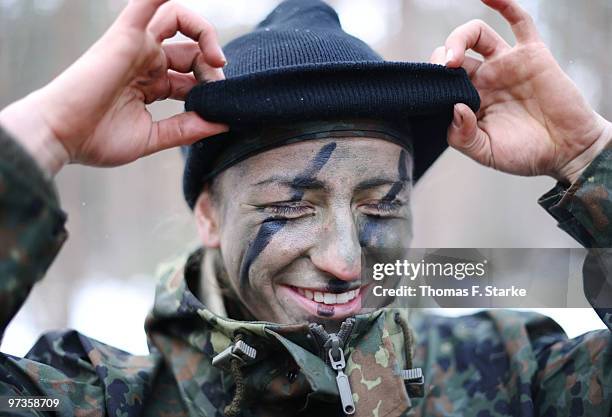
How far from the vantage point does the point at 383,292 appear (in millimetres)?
2141

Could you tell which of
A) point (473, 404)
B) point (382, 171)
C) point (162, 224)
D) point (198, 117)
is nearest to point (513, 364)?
point (473, 404)

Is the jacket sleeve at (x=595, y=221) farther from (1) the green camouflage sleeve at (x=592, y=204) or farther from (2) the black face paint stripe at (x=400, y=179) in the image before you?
(2) the black face paint stripe at (x=400, y=179)

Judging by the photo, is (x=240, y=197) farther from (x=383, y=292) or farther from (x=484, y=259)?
(x=484, y=259)

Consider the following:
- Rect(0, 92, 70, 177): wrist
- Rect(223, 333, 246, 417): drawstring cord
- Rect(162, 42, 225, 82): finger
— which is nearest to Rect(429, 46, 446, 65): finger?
Rect(162, 42, 225, 82): finger

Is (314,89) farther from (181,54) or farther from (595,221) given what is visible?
(595,221)

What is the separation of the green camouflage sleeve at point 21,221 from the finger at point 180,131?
49 centimetres

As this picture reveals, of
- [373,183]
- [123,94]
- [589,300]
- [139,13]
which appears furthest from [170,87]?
[589,300]

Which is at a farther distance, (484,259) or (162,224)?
(162,224)

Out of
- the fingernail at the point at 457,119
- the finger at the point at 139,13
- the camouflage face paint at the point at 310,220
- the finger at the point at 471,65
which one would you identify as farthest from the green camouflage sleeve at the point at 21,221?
the finger at the point at 471,65

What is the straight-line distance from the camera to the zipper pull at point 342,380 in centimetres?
191

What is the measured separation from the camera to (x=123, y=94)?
77.5 inches

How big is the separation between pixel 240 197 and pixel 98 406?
2.10 feet

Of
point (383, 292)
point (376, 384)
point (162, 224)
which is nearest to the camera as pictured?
point (376, 384)

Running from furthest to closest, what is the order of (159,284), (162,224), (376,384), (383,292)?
(162,224), (159,284), (383,292), (376,384)
